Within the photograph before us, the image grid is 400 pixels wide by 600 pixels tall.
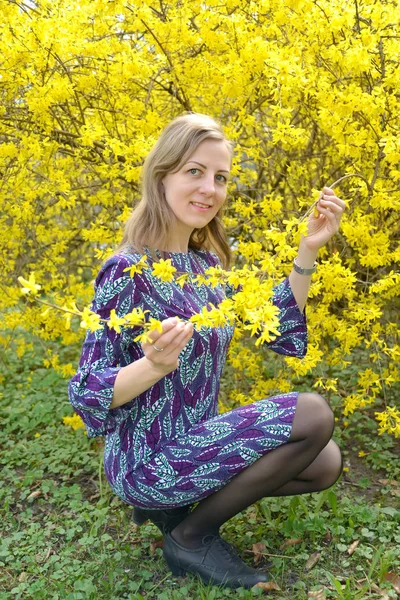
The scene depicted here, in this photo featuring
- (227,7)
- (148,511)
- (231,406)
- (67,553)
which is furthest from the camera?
(231,406)

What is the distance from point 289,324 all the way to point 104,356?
686 mm

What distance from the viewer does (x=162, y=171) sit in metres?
2.24

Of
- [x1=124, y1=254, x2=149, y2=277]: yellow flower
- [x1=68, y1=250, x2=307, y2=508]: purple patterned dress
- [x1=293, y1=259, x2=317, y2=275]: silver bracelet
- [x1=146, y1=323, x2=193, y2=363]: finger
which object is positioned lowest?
[x1=68, y1=250, x2=307, y2=508]: purple patterned dress

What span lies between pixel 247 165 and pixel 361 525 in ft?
6.07

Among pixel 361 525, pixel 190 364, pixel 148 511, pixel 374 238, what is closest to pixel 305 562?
pixel 361 525

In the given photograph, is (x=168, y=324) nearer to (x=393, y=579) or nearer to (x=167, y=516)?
(x=167, y=516)

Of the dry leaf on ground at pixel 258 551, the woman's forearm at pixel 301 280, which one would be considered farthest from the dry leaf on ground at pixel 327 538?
the woman's forearm at pixel 301 280

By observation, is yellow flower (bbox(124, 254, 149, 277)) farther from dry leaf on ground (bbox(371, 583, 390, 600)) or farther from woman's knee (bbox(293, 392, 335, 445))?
dry leaf on ground (bbox(371, 583, 390, 600))

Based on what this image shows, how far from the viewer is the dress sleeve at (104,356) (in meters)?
→ 1.99

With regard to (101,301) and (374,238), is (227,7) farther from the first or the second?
(101,301)

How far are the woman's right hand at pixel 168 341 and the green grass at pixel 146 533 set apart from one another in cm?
81

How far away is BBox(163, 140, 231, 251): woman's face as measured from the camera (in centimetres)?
220

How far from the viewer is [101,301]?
2115 mm

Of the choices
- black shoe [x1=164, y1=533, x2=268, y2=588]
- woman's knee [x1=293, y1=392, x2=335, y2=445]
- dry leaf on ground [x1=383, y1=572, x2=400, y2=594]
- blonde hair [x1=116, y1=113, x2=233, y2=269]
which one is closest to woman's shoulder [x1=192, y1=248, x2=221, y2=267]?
blonde hair [x1=116, y1=113, x2=233, y2=269]
